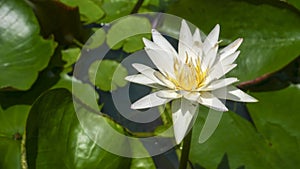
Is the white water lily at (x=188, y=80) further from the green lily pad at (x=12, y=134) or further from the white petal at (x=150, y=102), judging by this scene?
the green lily pad at (x=12, y=134)

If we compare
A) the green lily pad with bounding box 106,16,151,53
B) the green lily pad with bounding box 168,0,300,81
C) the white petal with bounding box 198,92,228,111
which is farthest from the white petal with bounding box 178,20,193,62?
the green lily pad with bounding box 106,16,151,53

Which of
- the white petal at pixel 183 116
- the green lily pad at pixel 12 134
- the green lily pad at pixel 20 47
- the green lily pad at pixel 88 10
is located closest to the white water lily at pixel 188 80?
the white petal at pixel 183 116

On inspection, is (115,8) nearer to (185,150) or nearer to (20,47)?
(20,47)

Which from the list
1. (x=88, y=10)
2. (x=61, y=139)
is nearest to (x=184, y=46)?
(x=61, y=139)

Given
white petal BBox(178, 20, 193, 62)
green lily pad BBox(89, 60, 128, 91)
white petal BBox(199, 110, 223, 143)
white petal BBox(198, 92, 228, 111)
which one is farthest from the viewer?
green lily pad BBox(89, 60, 128, 91)

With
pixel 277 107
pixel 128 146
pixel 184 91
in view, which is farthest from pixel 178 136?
pixel 277 107

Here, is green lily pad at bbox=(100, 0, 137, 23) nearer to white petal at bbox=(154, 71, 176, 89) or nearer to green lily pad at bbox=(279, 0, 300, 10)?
green lily pad at bbox=(279, 0, 300, 10)
